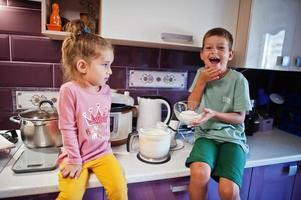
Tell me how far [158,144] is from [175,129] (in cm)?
27

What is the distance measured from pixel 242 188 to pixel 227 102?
1.26ft

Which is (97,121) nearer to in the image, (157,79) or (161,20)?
(161,20)

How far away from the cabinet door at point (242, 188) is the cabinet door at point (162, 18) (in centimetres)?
61

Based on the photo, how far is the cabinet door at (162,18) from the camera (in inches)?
35.9

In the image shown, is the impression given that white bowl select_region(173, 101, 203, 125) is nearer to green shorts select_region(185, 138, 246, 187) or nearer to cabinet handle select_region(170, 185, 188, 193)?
green shorts select_region(185, 138, 246, 187)

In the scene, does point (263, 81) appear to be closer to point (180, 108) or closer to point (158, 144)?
point (180, 108)

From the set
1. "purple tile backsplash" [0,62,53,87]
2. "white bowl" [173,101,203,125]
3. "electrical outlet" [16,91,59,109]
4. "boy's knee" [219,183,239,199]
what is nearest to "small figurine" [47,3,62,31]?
"purple tile backsplash" [0,62,53,87]

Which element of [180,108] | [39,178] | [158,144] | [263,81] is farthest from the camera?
[263,81]

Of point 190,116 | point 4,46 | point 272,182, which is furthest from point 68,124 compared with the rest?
point 272,182

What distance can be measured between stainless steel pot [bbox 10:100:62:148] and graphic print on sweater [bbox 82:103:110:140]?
22 centimetres

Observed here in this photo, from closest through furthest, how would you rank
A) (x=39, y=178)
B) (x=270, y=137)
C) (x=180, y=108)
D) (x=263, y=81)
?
(x=39, y=178)
(x=180, y=108)
(x=270, y=137)
(x=263, y=81)

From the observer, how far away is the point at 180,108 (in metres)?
1.03

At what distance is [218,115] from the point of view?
0.89 meters

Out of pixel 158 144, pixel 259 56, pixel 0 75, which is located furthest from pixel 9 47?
Answer: pixel 259 56
